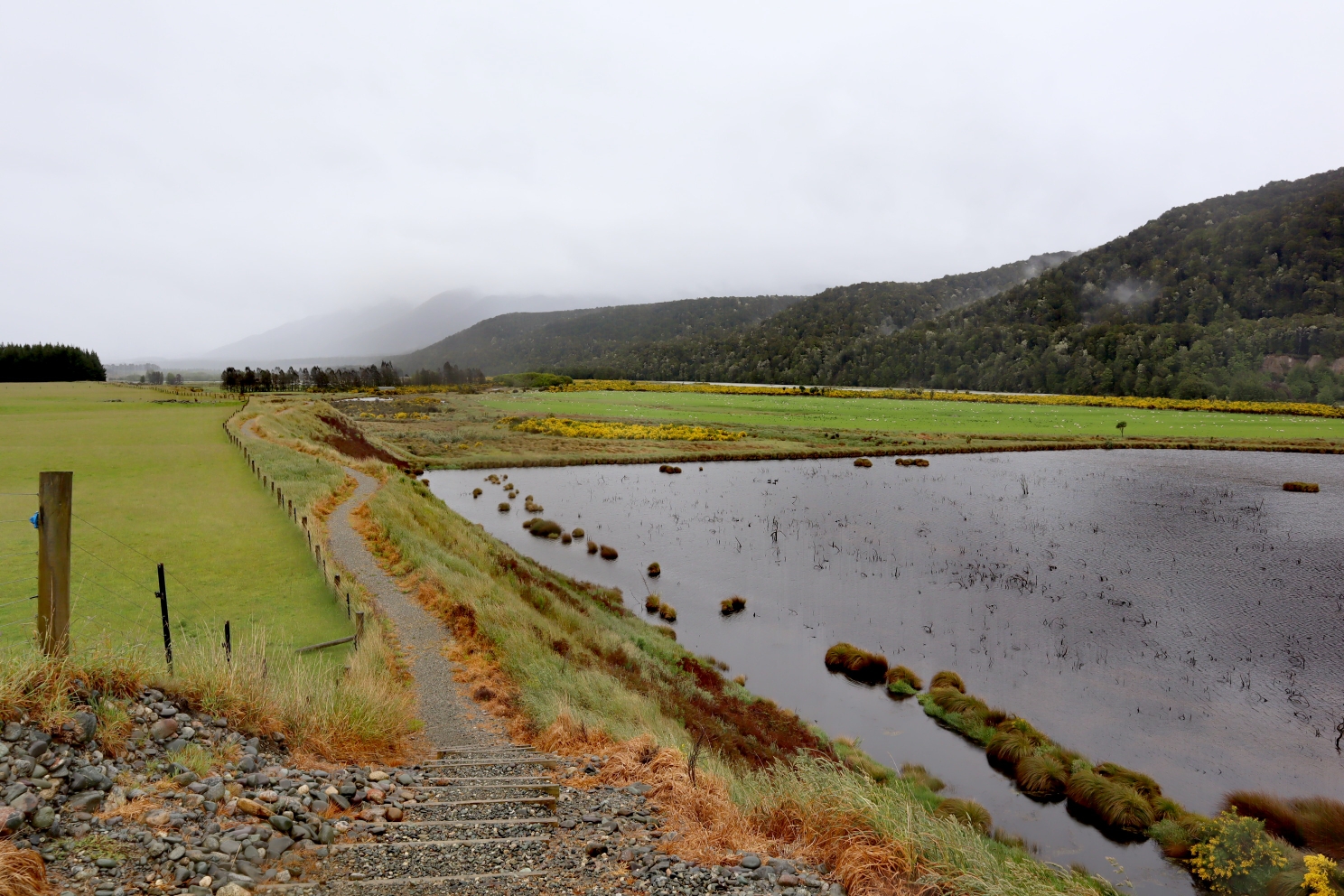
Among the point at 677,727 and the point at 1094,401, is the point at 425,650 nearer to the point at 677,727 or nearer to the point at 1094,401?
the point at 677,727

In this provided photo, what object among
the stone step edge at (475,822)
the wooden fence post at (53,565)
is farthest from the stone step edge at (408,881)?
the wooden fence post at (53,565)

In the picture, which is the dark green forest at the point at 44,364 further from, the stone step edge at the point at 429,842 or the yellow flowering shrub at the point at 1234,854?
the yellow flowering shrub at the point at 1234,854

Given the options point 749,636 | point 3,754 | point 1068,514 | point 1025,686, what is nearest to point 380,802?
point 3,754

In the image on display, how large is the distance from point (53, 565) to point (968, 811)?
12.3 meters

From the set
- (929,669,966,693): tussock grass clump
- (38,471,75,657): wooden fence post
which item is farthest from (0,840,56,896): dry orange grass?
(929,669,966,693): tussock grass clump

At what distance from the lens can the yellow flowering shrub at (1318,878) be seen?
6.97 m

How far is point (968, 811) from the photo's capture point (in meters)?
9.98

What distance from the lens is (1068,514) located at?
29.9 m

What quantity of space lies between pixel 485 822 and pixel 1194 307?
528ft

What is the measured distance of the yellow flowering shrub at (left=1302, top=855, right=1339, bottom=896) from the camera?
6.97 m

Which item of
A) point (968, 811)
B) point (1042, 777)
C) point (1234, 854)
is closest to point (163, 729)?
point (968, 811)

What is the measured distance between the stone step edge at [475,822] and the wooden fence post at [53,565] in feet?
11.8

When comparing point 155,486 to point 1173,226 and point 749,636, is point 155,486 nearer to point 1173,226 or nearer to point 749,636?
point 749,636

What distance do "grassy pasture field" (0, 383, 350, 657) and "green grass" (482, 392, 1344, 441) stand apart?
47.7m
